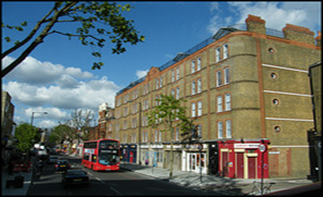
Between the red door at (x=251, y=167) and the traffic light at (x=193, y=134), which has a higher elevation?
the traffic light at (x=193, y=134)

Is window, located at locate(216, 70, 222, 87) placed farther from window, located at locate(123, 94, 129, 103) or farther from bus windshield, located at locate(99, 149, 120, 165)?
window, located at locate(123, 94, 129, 103)

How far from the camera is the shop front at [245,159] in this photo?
2477cm

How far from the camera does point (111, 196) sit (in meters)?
14.4

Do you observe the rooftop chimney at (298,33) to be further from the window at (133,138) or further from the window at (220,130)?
the window at (133,138)

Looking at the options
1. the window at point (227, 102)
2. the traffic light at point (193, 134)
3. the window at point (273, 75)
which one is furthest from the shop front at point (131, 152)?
the window at point (273, 75)

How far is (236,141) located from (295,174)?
7.11 m

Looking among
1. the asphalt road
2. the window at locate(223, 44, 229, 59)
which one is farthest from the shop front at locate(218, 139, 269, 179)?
the window at locate(223, 44, 229, 59)

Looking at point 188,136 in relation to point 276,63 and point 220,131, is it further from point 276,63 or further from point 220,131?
point 276,63

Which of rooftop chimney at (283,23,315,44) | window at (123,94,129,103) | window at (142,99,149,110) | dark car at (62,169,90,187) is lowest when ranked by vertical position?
dark car at (62,169,90,187)

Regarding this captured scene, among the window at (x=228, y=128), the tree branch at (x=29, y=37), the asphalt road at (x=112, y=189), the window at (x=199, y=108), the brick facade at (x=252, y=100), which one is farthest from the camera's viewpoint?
the window at (x=199, y=108)

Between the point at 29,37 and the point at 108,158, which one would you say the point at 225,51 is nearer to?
the point at 108,158

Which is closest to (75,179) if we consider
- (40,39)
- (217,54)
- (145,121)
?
(40,39)

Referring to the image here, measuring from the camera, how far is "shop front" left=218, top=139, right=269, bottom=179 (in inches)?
975

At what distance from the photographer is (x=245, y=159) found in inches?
989
